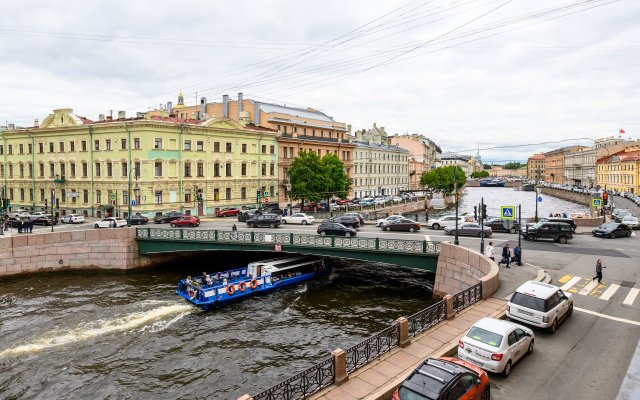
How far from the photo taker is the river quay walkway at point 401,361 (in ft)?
37.7

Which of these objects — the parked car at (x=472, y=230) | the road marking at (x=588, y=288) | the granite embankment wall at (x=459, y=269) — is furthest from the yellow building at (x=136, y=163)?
the road marking at (x=588, y=288)

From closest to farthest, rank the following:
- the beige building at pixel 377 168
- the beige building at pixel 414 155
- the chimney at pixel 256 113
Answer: the chimney at pixel 256 113, the beige building at pixel 377 168, the beige building at pixel 414 155

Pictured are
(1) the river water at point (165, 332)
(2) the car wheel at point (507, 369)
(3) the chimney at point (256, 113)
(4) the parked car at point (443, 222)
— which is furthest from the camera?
(3) the chimney at point (256, 113)

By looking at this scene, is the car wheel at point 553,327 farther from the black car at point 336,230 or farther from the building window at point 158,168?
the building window at point 158,168

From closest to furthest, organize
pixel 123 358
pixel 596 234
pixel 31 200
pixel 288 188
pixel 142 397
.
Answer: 1. pixel 142 397
2. pixel 123 358
3. pixel 596 234
4. pixel 31 200
5. pixel 288 188

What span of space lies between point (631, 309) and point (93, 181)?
181ft

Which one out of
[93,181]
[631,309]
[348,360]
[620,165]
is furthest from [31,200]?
[620,165]

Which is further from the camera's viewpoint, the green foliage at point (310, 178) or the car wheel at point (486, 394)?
the green foliage at point (310, 178)

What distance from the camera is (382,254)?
93.6 feet

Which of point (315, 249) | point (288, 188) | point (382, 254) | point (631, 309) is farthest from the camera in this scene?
point (288, 188)

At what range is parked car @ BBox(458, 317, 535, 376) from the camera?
1264 cm

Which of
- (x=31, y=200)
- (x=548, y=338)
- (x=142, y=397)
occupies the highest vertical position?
(x=31, y=200)

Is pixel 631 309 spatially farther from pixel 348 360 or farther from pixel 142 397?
pixel 142 397

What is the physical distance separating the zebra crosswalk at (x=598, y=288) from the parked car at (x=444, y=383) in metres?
12.6
